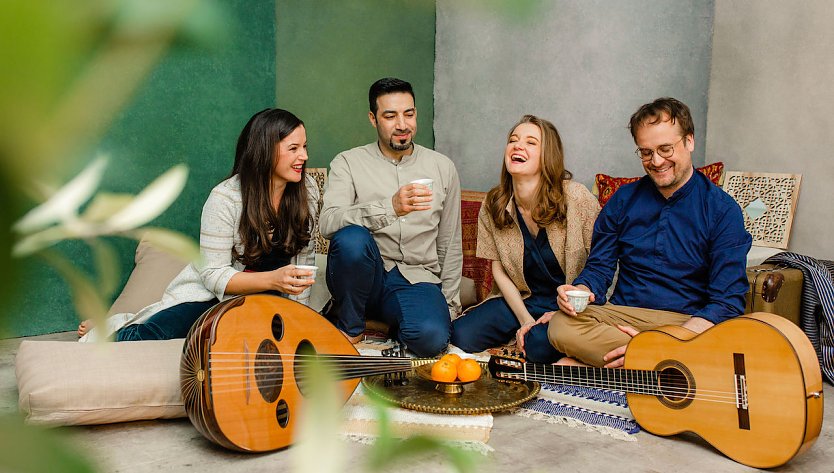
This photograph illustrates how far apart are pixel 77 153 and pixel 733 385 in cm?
221

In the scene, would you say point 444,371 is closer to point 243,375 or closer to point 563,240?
point 243,375

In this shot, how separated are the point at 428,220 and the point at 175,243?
3258mm

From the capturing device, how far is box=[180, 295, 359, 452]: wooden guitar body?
2012 millimetres

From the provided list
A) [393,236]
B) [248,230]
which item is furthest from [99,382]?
[393,236]

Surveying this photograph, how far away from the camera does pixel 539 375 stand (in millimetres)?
2449

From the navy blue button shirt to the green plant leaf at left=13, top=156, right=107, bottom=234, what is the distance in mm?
2583

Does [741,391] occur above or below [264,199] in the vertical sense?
below

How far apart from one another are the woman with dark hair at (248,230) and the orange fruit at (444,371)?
0.72 metres

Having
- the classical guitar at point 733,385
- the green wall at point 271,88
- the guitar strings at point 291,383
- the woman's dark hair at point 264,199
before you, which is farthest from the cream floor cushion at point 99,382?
the classical guitar at point 733,385

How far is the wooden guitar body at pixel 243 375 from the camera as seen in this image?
6.60ft

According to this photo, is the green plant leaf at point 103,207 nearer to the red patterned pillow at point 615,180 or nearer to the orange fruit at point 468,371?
the orange fruit at point 468,371

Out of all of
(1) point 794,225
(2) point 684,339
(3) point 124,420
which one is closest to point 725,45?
(1) point 794,225

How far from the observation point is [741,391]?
2.07 meters

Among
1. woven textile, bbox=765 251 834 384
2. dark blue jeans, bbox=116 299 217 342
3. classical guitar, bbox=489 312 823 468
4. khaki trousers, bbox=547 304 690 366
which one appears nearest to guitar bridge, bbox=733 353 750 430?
classical guitar, bbox=489 312 823 468
